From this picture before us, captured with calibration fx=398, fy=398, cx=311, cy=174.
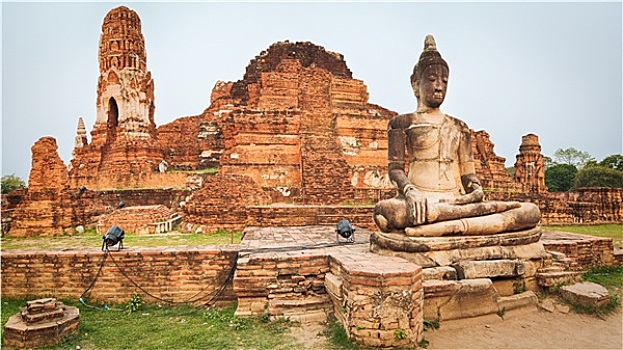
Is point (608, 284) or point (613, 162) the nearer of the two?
point (608, 284)

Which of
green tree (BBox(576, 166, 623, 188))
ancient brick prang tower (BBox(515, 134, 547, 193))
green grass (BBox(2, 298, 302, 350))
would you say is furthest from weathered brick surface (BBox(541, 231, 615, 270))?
green tree (BBox(576, 166, 623, 188))

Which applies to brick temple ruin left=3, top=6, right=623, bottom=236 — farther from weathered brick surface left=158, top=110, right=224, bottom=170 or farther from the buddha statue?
the buddha statue

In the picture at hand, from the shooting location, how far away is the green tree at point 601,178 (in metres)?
30.2

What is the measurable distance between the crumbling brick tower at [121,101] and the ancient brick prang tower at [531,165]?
19.2 m

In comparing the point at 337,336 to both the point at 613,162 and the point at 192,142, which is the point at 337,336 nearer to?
the point at 192,142

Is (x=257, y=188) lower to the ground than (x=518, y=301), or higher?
higher

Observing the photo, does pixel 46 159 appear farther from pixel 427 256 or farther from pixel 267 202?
pixel 427 256

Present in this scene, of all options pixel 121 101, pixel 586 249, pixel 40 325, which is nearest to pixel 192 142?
pixel 121 101

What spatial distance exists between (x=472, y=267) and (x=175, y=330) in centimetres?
349

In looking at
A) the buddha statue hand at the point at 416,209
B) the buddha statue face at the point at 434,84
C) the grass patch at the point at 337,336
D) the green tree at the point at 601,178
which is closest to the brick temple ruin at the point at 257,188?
the grass patch at the point at 337,336

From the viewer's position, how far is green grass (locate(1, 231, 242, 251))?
27.1 feet

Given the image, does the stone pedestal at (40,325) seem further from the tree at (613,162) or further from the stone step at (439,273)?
the tree at (613,162)

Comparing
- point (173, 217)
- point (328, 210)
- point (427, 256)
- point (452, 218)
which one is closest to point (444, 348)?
point (427, 256)

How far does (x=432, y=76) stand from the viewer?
227 inches
